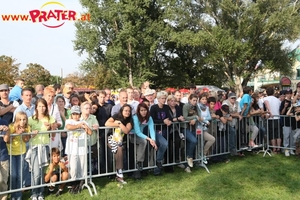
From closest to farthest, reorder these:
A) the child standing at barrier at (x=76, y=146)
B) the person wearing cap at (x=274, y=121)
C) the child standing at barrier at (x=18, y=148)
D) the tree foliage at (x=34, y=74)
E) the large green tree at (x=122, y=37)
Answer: the child standing at barrier at (x=18, y=148) → the child standing at barrier at (x=76, y=146) → the person wearing cap at (x=274, y=121) → the large green tree at (x=122, y=37) → the tree foliage at (x=34, y=74)

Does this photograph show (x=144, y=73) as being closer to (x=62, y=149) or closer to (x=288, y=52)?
(x=288, y=52)

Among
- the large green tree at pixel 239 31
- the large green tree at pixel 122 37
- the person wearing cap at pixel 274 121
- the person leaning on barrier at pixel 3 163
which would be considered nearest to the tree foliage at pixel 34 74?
the large green tree at pixel 122 37

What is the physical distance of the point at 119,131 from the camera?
659cm

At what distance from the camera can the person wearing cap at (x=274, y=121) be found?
380 inches

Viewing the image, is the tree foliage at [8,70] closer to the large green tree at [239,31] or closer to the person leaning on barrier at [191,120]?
the large green tree at [239,31]

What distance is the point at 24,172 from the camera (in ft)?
18.4

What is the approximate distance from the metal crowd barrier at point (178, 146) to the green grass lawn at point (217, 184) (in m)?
0.27

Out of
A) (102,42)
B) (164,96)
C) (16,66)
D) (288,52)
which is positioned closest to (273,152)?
(164,96)

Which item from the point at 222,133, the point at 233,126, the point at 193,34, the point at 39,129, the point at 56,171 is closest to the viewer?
the point at 39,129

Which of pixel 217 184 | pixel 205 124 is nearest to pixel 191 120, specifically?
pixel 205 124

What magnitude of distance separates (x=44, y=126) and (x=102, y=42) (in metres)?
33.7

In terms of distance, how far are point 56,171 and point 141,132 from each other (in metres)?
1.89

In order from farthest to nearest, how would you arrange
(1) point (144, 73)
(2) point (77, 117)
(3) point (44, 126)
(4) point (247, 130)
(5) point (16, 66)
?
(5) point (16, 66)
(1) point (144, 73)
(4) point (247, 130)
(2) point (77, 117)
(3) point (44, 126)

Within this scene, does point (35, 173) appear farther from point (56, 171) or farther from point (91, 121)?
point (91, 121)
